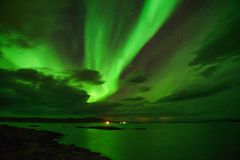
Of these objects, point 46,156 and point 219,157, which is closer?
point 46,156

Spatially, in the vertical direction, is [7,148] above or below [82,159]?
above

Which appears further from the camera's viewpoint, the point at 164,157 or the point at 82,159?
the point at 164,157

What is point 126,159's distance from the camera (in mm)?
35500

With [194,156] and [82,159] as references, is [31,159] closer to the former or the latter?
[82,159]

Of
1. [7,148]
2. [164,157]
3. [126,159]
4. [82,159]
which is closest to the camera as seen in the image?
[82,159]

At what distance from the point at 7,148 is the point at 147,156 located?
67.6ft

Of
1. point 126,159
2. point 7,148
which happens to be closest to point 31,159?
point 7,148

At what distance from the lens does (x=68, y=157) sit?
24.8 metres

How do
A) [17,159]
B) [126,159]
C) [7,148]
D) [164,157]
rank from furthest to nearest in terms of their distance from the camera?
[164,157]
[126,159]
[7,148]
[17,159]

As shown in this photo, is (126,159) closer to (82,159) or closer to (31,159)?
(82,159)

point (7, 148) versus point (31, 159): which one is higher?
point (7, 148)

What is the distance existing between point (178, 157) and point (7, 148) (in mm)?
24585

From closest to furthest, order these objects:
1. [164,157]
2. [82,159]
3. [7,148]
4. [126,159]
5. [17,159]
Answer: [17,159], [82,159], [7,148], [126,159], [164,157]

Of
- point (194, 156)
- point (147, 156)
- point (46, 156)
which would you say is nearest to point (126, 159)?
point (147, 156)
